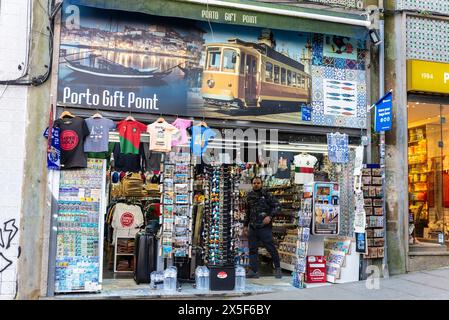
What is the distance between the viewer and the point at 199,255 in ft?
28.9

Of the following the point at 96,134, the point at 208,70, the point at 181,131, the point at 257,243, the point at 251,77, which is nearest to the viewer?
the point at 96,134

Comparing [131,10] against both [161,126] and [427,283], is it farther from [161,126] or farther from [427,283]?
[427,283]

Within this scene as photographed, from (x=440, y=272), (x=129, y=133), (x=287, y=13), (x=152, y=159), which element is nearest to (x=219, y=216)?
(x=152, y=159)

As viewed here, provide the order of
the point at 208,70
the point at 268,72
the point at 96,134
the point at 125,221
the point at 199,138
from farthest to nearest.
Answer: the point at 125,221 < the point at 268,72 < the point at 208,70 < the point at 199,138 < the point at 96,134

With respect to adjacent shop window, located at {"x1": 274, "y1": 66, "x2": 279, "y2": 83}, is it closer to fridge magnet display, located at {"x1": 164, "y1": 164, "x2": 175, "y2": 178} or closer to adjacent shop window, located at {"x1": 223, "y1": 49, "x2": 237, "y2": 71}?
adjacent shop window, located at {"x1": 223, "y1": 49, "x2": 237, "y2": 71}

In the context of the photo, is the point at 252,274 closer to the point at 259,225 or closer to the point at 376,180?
the point at 259,225

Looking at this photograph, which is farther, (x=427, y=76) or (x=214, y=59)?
(x=427, y=76)

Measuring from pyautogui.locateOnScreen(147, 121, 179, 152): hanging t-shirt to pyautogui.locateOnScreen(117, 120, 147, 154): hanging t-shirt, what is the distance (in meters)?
0.18

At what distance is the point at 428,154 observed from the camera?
32.5ft

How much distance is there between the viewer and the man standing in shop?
9719 millimetres

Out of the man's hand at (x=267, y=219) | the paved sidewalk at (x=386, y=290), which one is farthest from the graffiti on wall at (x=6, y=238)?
the man's hand at (x=267, y=219)

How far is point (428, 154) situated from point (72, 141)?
268 inches

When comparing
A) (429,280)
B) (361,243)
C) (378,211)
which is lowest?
(429,280)

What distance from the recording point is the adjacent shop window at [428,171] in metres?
9.52
